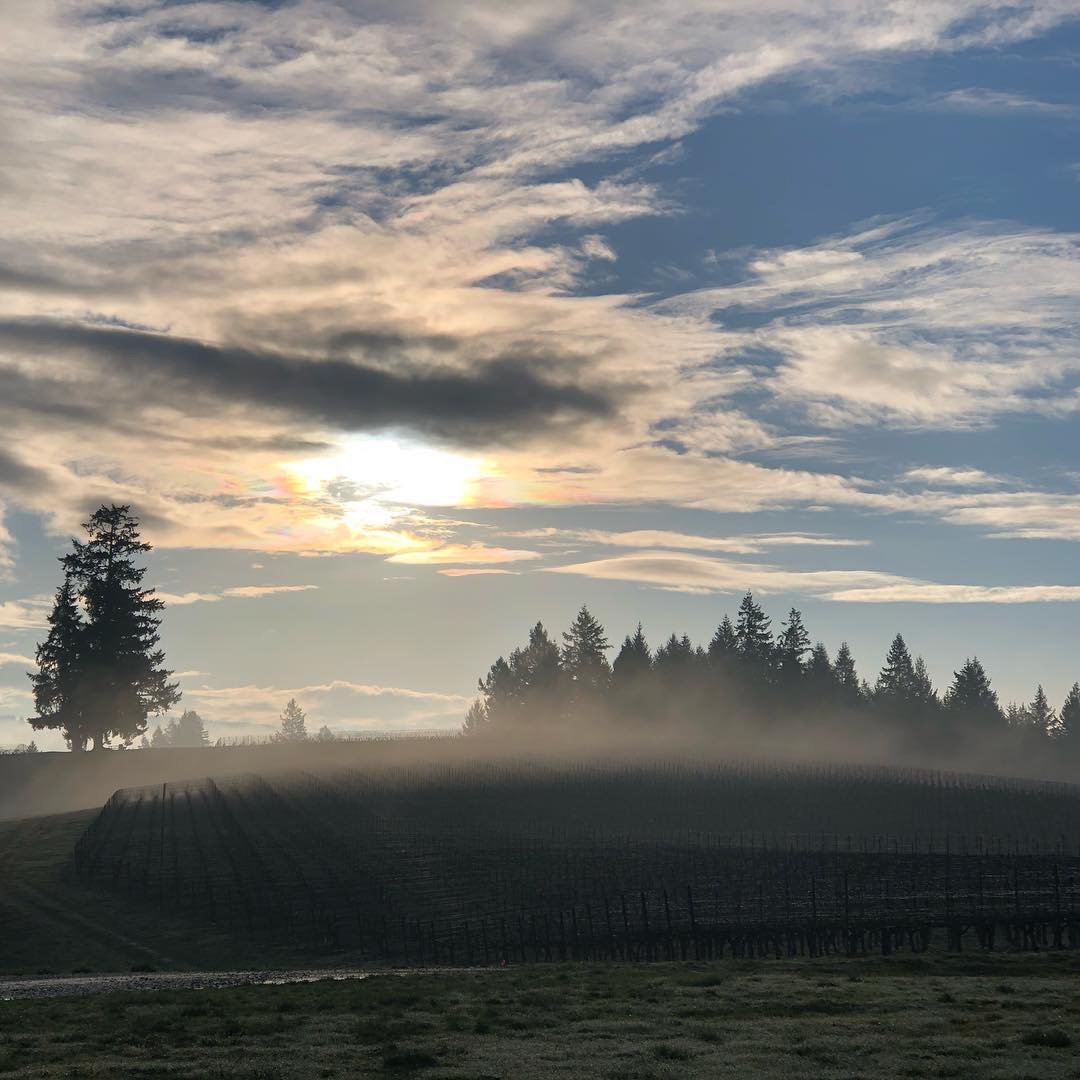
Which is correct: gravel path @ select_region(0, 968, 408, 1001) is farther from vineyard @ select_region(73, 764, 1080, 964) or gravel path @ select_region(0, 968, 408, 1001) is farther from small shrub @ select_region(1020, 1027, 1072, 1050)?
small shrub @ select_region(1020, 1027, 1072, 1050)

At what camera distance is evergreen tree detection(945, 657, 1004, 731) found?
192 metres

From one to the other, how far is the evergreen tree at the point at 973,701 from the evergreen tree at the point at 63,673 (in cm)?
12838

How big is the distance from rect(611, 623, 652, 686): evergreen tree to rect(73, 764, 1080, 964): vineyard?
5808cm

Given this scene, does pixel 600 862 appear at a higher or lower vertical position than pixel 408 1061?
lower

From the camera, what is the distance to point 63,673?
415 feet

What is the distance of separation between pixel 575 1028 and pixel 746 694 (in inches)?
5876

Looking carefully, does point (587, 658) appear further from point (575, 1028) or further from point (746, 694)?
point (575, 1028)

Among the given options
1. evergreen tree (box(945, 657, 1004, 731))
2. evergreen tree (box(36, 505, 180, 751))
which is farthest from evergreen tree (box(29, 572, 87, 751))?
evergreen tree (box(945, 657, 1004, 731))

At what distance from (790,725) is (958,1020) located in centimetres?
14835

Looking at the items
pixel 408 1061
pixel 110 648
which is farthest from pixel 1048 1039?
pixel 110 648

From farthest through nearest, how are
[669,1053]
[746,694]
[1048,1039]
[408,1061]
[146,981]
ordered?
[746,694], [146,981], [1048,1039], [669,1053], [408,1061]

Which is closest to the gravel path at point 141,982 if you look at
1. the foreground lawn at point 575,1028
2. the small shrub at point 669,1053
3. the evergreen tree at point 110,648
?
the foreground lawn at point 575,1028

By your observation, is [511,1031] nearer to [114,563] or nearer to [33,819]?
[33,819]

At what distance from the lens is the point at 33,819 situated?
3952 inches
